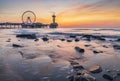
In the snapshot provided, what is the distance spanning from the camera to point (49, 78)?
7.26 meters

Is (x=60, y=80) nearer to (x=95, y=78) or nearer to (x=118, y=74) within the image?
(x=95, y=78)

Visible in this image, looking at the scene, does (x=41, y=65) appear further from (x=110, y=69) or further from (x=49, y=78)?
(x=110, y=69)

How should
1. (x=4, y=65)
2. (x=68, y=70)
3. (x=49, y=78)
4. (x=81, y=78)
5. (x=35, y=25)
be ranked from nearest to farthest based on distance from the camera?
(x=81, y=78)
(x=49, y=78)
(x=68, y=70)
(x=4, y=65)
(x=35, y=25)

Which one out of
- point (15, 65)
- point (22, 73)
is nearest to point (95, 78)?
point (22, 73)

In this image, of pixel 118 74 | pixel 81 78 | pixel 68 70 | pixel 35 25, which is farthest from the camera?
pixel 35 25

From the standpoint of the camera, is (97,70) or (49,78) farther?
(97,70)

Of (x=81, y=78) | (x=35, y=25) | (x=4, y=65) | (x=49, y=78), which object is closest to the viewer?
(x=81, y=78)

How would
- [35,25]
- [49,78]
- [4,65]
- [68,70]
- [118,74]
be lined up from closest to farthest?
[49,78], [118,74], [68,70], [4,65], [35,25]

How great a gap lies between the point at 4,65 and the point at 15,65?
549 mm

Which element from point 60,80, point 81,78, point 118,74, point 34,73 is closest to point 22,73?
point 34,73

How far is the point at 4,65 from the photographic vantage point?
9.25 meters

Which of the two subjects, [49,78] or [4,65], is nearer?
[49,78]

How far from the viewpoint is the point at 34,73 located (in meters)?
7.93

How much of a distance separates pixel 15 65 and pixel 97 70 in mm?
4090
